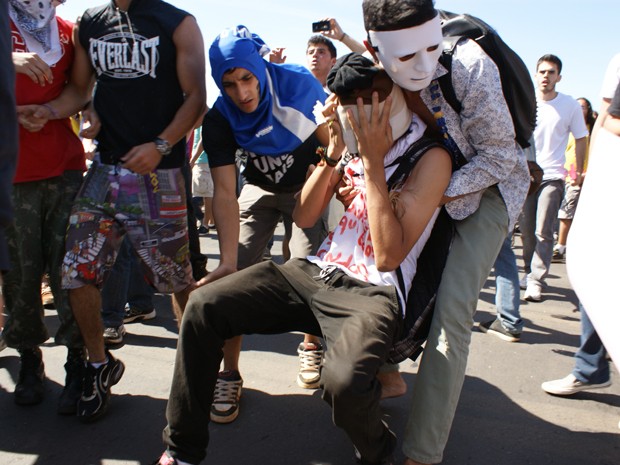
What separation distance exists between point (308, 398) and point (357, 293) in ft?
3.20

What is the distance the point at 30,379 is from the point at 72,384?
27 cm

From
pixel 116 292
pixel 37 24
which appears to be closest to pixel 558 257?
pixel 116 292

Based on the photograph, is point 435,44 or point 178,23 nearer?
point 435,44

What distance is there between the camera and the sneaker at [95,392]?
9.18 feet

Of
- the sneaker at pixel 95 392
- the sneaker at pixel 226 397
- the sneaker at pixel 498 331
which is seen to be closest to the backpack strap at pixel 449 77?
the sneaker at pixel 226 397

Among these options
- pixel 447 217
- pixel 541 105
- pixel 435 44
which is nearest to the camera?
pixel 435 44

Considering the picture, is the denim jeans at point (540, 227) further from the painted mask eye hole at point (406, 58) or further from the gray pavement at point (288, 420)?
the painted mask eye hole at point (406, 58)

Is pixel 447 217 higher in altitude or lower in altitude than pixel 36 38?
lower

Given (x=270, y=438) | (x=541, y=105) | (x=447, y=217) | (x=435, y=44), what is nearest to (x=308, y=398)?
(x=270, y=438)

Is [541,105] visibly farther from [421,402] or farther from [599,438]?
[421,402]

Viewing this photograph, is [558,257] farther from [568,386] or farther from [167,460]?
[167,460]

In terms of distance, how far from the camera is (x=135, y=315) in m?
4.29

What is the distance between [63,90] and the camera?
302 centimetres

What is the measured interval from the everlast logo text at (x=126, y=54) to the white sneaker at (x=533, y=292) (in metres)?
3.87
